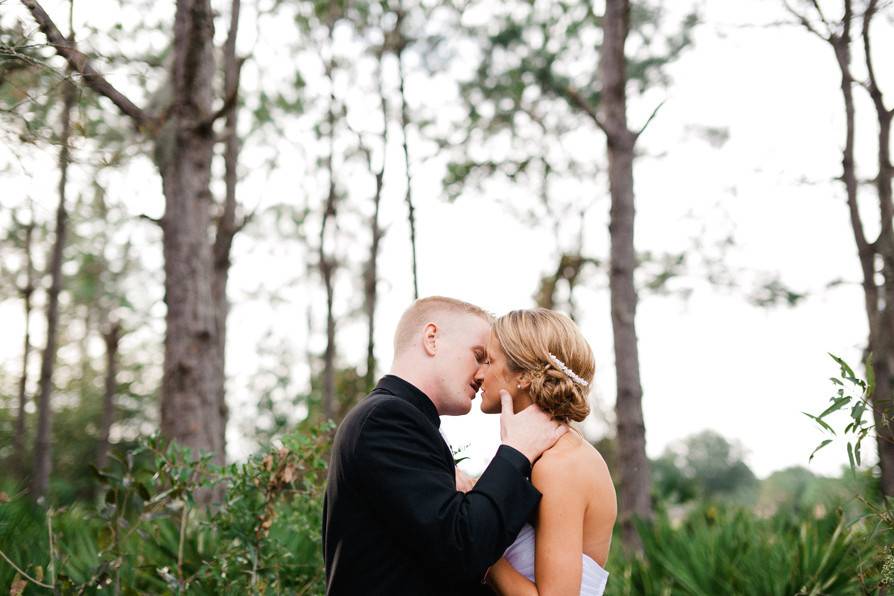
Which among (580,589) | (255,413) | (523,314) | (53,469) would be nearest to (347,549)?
(580,589)

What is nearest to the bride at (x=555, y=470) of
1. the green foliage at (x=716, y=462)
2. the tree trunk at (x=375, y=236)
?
the tree trunk at (x=375, y=236)

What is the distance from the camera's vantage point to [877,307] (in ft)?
37.3

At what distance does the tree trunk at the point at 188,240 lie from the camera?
306 inches

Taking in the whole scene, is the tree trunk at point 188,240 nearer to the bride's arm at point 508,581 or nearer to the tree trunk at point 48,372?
the bride's arm at point 508,581

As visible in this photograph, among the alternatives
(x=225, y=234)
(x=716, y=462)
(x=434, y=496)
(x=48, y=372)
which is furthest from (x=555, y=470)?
(x=716, y=462)

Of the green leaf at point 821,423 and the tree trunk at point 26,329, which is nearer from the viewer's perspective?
the green leaf at point 821,423

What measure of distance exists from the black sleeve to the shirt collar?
0.16 m

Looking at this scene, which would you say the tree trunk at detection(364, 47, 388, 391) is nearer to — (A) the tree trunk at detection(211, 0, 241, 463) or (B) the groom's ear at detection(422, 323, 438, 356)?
(A) the tree trunk at detection(211, 0, 241, 463)

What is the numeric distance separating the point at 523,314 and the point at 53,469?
28.8 m

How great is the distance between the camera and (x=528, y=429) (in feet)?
10.4

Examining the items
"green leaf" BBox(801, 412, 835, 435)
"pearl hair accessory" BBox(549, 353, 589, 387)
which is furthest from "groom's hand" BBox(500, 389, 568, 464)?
"green leaf" BBox(801, 412, 835, 435)

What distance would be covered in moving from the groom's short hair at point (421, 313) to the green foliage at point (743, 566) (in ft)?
10.7

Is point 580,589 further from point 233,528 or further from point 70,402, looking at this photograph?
point 70,402

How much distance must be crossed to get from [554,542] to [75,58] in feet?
12.4
